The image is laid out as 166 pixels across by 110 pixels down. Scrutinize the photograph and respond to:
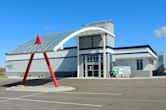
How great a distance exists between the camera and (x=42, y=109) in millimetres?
12078

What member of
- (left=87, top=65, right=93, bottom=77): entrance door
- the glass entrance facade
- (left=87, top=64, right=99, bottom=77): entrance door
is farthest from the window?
(left=87, top=65, right=93, bottom=77): entrance door

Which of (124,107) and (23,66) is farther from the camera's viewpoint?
(23,66)

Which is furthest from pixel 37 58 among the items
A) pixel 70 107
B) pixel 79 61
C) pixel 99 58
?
pixel 70 107

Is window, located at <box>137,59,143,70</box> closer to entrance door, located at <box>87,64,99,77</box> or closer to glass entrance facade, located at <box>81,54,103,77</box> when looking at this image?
glass entrance facade, located at <box>81,54,103,77</box>

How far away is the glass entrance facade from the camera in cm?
3641

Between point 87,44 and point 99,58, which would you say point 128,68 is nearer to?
point 99,58

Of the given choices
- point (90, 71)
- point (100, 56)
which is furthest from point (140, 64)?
point (90, 71)

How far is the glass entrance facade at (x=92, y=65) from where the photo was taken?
3641 cm

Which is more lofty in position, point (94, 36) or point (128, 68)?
point (94, 36)

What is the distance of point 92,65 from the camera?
37.1m

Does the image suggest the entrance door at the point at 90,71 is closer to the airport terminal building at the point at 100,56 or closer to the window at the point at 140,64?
the airport terminal building at the point at 100,56

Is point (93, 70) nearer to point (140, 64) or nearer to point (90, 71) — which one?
point (90, 71)

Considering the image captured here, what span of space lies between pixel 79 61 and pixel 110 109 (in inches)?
1043

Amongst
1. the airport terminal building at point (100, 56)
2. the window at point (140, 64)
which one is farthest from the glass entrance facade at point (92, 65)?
the window at point (140, 64)
